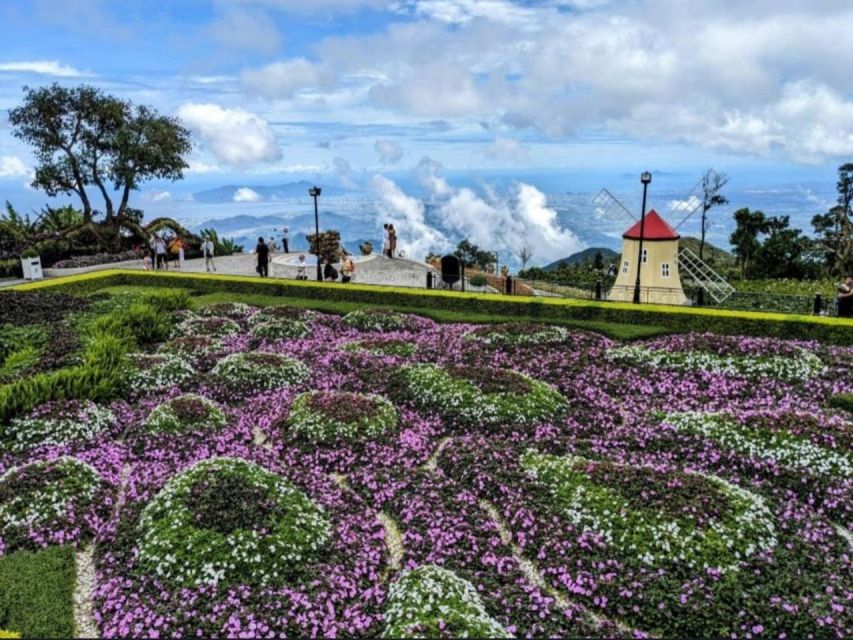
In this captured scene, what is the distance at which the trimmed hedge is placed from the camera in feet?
58.4

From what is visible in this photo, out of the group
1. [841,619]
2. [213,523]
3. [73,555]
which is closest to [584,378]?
[841,619]

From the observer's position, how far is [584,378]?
1447 centimetres

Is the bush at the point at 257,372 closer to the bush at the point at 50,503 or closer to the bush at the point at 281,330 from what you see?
the bush at the point at 281,330

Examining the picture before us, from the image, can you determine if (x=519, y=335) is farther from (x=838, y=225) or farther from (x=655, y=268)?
(x=838, y=225)

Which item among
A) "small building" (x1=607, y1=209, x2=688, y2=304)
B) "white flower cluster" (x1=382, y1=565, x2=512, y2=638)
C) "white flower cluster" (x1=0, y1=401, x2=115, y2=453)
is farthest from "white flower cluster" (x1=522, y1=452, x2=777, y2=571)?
"small building" (x1=607, y1=209, x2=688, y2=304)

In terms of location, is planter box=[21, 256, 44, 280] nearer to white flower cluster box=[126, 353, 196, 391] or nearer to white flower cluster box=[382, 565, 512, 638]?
white flower cluster box=[126, 353, 196, 391]

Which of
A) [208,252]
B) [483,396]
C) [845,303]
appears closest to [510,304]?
[483,396]

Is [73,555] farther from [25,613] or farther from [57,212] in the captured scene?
[57,212]

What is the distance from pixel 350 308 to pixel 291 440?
1118 centimetres

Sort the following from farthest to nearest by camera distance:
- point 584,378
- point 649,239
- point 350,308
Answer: point 649,239, point 350,308, point 584,378

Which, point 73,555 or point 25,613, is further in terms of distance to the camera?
point 73,555

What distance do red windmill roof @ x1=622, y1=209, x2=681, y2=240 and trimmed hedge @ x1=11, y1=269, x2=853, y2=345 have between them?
492 inches

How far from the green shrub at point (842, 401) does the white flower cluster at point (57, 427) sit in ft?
43.5

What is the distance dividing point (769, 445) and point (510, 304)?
37.2ft
